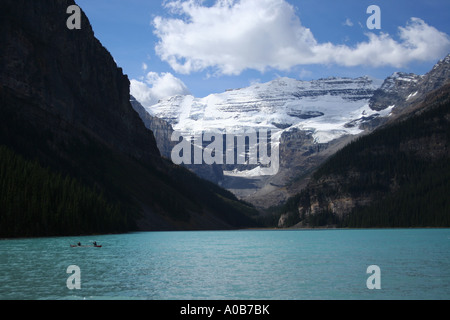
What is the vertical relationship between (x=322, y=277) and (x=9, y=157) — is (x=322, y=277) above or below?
below

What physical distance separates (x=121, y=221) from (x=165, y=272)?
4928 inches

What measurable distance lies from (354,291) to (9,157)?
124m

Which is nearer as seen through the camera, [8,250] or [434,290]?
[434,290]

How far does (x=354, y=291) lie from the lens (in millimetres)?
53438

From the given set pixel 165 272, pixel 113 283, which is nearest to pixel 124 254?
pixel 165 272

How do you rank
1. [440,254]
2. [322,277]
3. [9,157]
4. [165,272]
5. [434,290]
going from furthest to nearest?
[9,157] → [440,254] → [165,272] → [322,277] → [434,290]

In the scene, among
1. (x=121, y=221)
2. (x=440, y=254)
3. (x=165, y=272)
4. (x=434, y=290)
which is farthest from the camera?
(x=121, y=221)

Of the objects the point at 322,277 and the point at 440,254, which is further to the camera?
the point at 440,254

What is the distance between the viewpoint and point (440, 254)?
300 feet
